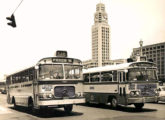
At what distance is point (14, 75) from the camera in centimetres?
2125

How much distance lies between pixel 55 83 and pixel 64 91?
686mm

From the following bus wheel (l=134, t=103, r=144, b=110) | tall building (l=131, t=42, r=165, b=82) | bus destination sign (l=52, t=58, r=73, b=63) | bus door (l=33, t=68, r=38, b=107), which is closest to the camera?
bus door (l=33, t=68, r=38, b=107)

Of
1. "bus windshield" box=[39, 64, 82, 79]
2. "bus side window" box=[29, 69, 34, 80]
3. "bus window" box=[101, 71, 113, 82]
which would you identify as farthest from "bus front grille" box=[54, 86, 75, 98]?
"bus window" box=[101, 71, 113, 82]

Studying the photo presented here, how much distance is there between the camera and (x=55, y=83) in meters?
15.3

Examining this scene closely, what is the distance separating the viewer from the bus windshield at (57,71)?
1531cm

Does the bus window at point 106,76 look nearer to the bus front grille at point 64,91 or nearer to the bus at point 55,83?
the bus at point 55,83

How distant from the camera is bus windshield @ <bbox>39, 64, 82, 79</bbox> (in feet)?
50.2

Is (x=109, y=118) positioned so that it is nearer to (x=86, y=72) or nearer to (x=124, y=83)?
(x=124, y=83)

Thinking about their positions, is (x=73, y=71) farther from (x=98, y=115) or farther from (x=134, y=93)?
(x=134, y=93)

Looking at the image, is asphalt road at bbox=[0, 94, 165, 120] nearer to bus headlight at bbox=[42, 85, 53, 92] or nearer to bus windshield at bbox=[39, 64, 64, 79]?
bus headlight at bbox=[42, 85, 53, 92]

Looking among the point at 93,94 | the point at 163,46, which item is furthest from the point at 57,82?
the point at 163,46

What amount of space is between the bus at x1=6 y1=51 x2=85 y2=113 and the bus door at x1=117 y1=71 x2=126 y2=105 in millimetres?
2543

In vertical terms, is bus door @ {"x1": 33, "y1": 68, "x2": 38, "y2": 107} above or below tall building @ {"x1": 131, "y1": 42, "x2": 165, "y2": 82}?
below

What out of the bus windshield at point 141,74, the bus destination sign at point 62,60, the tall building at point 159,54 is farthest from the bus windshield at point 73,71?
the tall building at point 159,54
